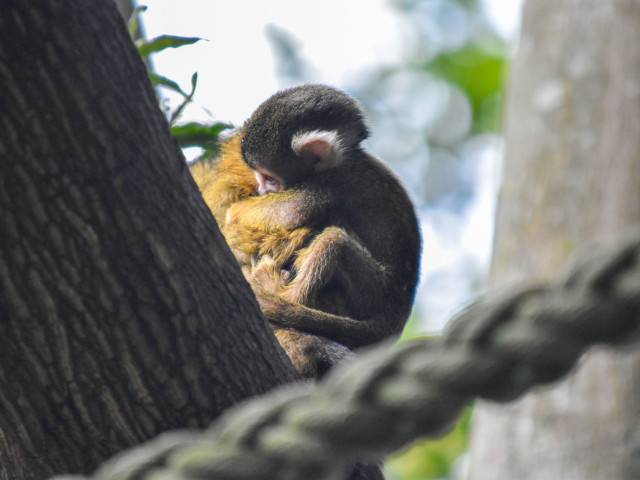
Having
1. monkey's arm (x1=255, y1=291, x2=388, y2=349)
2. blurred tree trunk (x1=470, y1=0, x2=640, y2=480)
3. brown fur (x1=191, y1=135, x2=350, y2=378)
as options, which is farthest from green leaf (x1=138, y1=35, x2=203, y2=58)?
blurred tree trunk (x1=470, y1=0, x2=640, y2=480)

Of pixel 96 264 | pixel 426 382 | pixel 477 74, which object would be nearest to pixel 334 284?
pixel 96 264

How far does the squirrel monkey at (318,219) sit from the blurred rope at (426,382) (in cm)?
202

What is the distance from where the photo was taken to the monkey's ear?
3949 millimetres

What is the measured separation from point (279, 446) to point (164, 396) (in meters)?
1.25

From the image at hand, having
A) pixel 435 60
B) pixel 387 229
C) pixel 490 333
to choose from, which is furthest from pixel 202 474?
pixel 435 60

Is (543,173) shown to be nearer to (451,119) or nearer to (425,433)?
(425,433)

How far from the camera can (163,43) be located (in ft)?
11.1

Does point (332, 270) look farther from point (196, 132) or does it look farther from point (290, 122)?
point (290, 122)

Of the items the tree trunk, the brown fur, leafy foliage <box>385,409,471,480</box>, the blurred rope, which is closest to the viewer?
the blurred rope

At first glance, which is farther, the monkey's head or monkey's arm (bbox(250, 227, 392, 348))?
Result: the monkey's head

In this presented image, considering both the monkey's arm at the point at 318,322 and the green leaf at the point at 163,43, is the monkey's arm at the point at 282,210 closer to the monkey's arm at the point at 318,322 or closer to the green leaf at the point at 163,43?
the monkey's arm at the point at 318,322

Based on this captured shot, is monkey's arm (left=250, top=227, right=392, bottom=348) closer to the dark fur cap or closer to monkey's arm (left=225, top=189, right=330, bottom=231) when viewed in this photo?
monkey's arm (left=225, top=189, right=330, bottom=231)

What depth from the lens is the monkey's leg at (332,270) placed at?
3.41m

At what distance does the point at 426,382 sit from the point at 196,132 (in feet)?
7.90
